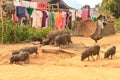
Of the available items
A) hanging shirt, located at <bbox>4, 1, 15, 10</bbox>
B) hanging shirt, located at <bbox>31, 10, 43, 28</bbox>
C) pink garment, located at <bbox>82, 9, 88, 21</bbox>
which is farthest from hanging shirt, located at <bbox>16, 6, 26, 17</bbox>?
pink garment, located at <bbox>82, 9, 88, 21</bbox>

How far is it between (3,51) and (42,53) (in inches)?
60.6

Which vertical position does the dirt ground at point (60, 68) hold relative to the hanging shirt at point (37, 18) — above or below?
below

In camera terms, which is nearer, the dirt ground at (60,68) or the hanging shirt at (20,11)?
the dirt ground at (60,68)

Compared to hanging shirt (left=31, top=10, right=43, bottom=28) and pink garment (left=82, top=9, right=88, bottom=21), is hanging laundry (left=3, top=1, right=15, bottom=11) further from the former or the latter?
pink garment (left=82, top=9, right=88, bottom=21)

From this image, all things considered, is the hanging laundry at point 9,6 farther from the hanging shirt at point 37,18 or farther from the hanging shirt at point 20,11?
the hanging shirt at point 37,18

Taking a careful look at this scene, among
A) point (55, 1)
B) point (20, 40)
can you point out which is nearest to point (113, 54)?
point (20, 40)

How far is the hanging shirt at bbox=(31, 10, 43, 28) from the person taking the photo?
19.3m

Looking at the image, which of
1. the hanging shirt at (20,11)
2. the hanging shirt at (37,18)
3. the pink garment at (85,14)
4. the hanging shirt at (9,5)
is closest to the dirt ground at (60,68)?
the hanging shirt at (9,5)

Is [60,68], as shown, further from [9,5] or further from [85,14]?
[85,14]

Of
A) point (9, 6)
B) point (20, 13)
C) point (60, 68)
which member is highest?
point (9, 6)

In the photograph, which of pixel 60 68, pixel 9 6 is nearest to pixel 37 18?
pixel 9 6

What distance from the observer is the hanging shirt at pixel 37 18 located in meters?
19.3

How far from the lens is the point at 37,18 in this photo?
19.6m

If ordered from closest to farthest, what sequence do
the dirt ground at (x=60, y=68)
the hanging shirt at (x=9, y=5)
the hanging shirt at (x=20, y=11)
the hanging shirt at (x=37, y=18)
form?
the dirt ground at (x=60, y=68)
the hanging shirt at (x=9, y=5)
the hanging shirt at (x=20, y=11)
the hanging shirt at (x=37, y=18)
